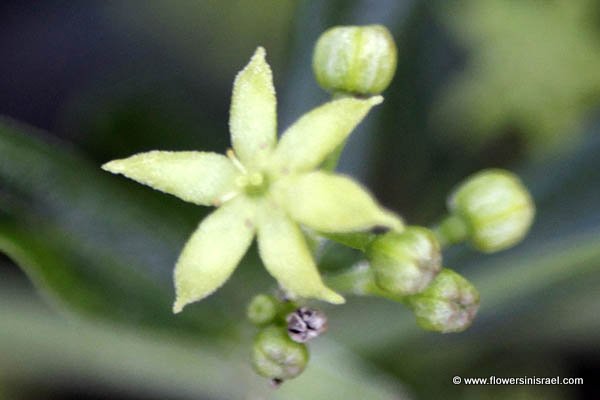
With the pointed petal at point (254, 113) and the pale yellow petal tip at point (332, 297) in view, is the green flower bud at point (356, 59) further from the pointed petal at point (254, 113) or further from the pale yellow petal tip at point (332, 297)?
the pale yellow petal tip at point (332, 297)

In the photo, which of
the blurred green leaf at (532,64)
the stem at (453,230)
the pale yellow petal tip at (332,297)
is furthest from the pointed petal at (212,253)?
the blurred green leaf at (532,64)

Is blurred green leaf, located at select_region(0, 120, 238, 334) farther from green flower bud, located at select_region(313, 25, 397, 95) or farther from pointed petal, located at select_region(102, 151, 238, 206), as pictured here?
green flower bud, located at select_region(313, 25, 397, 95)

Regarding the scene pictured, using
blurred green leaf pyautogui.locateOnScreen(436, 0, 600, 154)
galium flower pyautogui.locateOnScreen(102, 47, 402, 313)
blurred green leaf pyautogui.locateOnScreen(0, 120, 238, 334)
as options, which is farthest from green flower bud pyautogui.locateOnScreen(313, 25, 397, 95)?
blurred green leaf pyautogui.locateOnScreen(436, 0, 600, 154)

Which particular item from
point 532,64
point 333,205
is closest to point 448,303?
point 333,205

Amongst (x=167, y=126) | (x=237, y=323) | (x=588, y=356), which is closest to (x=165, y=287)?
(x=237, y=323)

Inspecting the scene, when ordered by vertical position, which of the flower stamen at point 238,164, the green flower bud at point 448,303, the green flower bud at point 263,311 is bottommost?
the green flower bud at point 263,311
